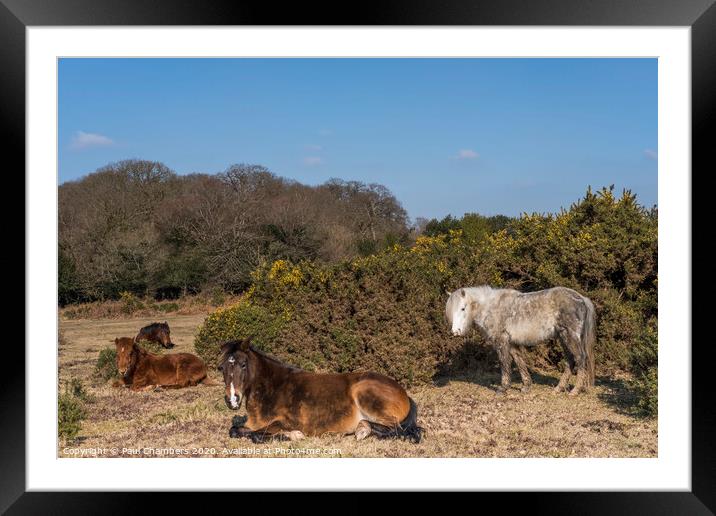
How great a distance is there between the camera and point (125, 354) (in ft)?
29.0

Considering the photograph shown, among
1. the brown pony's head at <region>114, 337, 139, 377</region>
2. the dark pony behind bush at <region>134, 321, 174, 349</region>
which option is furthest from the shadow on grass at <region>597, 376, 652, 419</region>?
the dark pony behind bush at <region>134, 321, 174, 349</region>

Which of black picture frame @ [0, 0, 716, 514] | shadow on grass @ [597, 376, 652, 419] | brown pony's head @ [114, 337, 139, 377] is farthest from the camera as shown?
brown pony's head @ [114, 337, 139, 377]

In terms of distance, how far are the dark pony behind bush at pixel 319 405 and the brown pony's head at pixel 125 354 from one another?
357 centimetres

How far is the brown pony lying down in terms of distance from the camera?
8.87 meters

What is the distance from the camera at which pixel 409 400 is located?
6.02 meters

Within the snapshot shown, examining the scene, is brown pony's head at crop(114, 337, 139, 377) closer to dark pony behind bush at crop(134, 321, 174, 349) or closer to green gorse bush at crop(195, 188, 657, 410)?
green gorse bush at crop(195, 188, 657, 410)

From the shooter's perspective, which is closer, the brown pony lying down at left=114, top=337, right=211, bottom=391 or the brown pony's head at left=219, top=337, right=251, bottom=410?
the brown pony's head at left=219, top=337, right=251, bottom=410

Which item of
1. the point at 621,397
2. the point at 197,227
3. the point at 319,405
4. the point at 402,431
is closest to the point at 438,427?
the point at 402,431

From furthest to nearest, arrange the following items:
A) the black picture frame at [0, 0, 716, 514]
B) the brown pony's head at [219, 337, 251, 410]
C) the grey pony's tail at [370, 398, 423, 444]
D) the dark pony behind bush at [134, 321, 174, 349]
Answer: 1. the dark pony behind bush at [134, 321, 174, 349]
2. the grey pony's tail at [370, 398, 423, 444]
3. the brown pony's head at [219, 337, 251, 410]
4. the black picture frame at [0, 0, 716, 514]

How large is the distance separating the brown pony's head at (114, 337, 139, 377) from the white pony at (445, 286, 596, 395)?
4709mm

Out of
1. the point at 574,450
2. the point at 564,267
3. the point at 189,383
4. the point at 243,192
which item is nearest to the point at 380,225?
the point at 243,192

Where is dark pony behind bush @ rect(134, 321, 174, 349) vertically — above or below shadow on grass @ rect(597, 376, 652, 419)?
above

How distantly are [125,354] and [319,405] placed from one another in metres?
4.22
